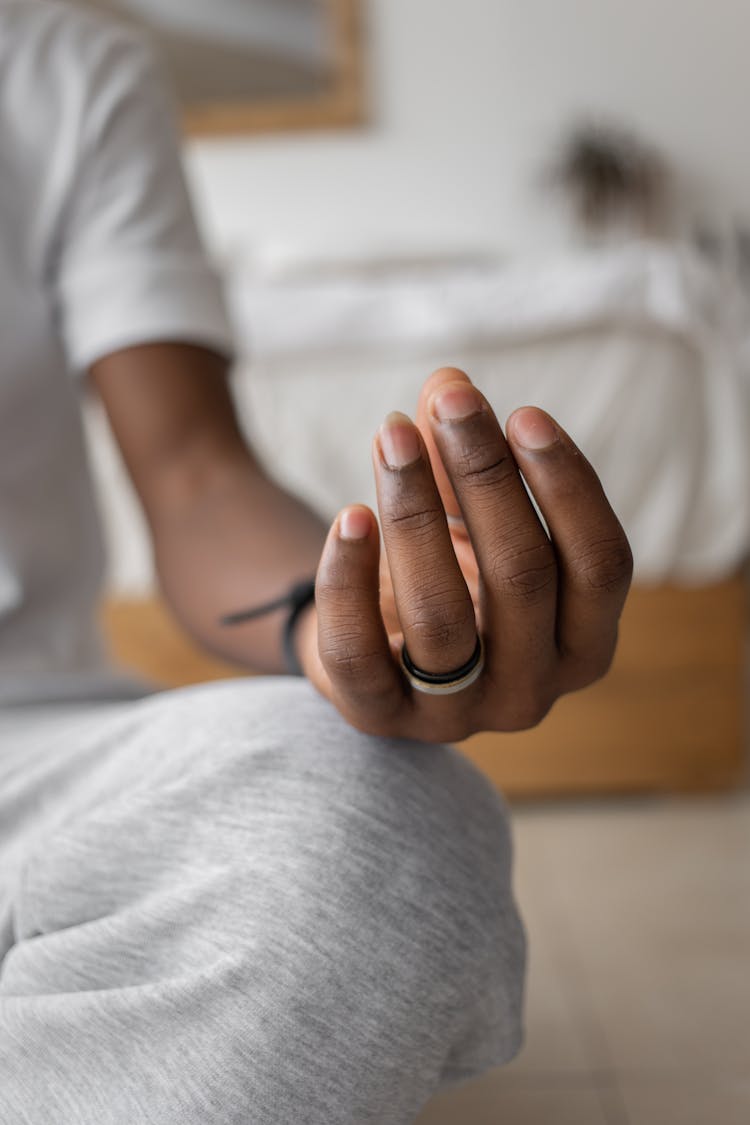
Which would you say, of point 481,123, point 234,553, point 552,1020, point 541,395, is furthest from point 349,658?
point 481,123

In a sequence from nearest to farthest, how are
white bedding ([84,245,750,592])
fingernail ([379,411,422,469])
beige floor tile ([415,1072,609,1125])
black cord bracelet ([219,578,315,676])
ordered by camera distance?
fingernail ([379,411,422,469]), black cord bracelet ([219,578,315,676]), beige floor tile ([415,1072,609,1125]), white bedding ([84,245,750,592])

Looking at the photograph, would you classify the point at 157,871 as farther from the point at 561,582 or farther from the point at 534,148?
the point at 534,148

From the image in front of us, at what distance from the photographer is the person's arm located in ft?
2.19

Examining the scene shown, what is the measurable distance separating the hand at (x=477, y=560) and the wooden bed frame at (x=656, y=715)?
3.80 ft

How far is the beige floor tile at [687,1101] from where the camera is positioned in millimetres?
852

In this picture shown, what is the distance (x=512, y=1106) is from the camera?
89 centimetres

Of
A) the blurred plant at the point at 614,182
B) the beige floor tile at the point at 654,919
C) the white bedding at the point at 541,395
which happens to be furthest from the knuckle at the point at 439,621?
the blurred plant at the point at 614,182

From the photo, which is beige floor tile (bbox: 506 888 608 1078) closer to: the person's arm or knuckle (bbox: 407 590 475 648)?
the person's arm

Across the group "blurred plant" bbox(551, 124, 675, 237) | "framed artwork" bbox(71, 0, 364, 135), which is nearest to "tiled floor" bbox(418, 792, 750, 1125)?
"blurred plant" bbox(551, 124, 675, 237)

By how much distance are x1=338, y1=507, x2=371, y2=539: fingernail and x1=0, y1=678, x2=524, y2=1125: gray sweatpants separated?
13 centimetres

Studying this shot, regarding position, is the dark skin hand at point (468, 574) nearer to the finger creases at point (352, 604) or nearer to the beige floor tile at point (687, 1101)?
the finger creases at point (352, 604)

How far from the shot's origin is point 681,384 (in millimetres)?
1592

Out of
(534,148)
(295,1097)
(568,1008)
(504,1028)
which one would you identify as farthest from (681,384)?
(534,148)

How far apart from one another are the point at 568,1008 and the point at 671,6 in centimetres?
338
